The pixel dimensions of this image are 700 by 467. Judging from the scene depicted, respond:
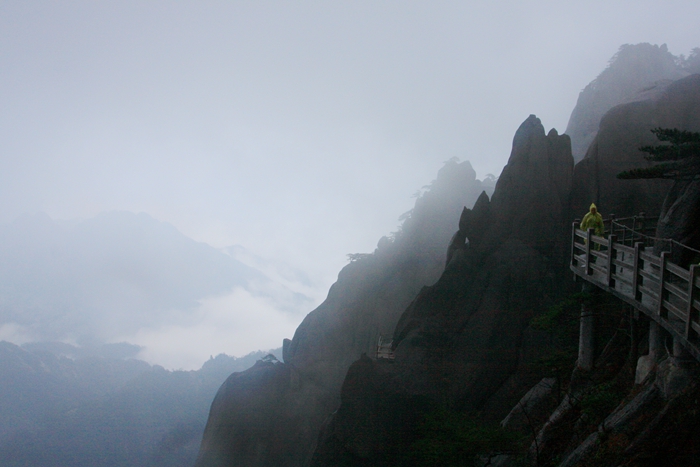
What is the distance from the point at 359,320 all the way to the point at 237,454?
14.7 meters

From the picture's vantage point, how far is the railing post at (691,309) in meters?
7.74

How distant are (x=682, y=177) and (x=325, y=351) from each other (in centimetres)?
3389

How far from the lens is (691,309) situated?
26.5 ft

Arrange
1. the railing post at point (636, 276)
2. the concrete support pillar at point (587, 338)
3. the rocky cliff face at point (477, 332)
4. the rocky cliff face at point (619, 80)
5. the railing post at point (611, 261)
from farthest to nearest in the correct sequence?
1. the rocky cliff face at point (619, 80)
2. the rocky cliff face at point (477, 332)
3. the concrete support pillar at point (587, 338)
4. the railing post at point (611, 261)
5. the railing post at point (636, 276)

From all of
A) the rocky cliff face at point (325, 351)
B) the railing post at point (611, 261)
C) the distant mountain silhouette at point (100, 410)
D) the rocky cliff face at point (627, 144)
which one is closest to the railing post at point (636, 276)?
the railing post at point (611, 261)

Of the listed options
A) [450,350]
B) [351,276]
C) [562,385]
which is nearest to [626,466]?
[562,385]

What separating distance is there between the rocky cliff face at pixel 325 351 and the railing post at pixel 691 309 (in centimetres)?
2975

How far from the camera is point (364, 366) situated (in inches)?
1029

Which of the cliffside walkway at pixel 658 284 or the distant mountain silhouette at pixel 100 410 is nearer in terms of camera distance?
the cliffside walkway at pixel 658 284

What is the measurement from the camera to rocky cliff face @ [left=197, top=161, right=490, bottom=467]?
36.3m

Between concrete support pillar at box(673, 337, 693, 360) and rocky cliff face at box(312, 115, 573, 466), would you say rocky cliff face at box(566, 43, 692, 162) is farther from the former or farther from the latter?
concrete support pillar at box(673, 337, 693, 360)

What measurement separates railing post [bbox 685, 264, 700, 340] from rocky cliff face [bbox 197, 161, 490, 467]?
2975 centimetres

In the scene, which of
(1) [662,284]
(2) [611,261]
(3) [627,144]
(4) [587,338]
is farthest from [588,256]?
(3) [627,144]

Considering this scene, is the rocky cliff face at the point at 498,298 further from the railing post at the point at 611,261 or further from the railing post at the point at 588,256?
the railing post at the point at 611,261
